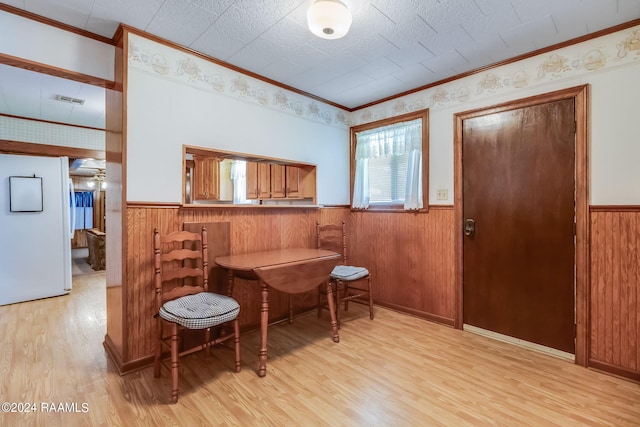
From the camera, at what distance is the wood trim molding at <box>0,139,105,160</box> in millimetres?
3361

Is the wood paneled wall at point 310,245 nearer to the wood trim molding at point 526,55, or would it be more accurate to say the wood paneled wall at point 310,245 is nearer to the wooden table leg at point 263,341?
the wooden table leg at point 263,341

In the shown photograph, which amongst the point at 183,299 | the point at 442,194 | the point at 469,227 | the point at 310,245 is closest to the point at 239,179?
the point at 310,245

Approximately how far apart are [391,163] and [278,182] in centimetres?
128

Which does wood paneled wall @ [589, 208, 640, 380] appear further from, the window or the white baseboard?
the window

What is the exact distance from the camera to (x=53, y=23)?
5.83 feet

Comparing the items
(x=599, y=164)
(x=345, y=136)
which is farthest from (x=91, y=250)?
(x=599, y=164)

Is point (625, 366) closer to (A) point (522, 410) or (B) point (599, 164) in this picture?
(A) point (522, 410)

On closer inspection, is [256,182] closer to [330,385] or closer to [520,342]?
[330,385]

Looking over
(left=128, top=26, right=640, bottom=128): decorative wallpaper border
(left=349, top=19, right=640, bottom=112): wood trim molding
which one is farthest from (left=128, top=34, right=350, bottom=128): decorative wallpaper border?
(left=349, top=19, right=640, bottom=112): wood trim molding

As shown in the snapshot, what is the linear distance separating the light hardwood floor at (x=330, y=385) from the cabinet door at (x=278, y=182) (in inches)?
60.3

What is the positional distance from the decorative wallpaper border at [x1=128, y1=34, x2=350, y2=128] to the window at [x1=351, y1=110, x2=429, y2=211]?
1.80 ft

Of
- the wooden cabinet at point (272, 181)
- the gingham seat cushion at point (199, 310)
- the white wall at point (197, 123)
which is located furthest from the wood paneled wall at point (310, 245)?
the wooden cabinet at point (272, 181)

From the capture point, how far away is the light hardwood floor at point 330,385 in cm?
151

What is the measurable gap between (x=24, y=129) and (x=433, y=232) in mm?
4659
